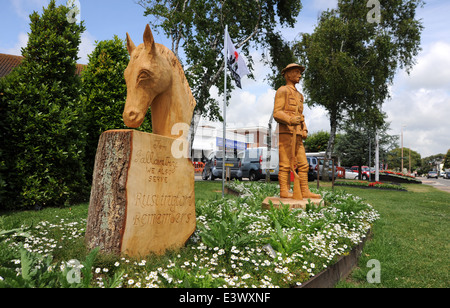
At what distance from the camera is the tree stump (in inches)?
115

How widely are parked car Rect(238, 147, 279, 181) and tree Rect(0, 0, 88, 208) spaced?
11536mm

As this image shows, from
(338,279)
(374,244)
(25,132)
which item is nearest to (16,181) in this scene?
(25,132)

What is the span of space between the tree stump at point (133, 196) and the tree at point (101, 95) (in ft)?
16.5

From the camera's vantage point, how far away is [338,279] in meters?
3.53

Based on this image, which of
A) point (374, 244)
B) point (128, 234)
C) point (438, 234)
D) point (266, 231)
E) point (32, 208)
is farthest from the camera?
point (32, 208)

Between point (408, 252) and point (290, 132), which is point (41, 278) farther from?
point (290, 132)

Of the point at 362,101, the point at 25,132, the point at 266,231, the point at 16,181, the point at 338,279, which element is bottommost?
the point at 338,279

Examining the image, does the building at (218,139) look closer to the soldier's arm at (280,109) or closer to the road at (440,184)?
the road at (440,184)

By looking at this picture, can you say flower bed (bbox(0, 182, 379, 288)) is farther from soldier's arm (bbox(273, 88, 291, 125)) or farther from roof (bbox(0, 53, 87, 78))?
roof (bbox(0, 53, 87, 78))

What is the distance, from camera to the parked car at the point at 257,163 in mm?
17064

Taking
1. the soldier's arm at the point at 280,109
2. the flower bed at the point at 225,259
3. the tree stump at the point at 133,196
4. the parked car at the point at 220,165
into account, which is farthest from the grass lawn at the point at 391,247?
the parked car at the point at 220,165

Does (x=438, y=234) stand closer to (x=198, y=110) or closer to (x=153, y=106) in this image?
(x=153, y=106)
